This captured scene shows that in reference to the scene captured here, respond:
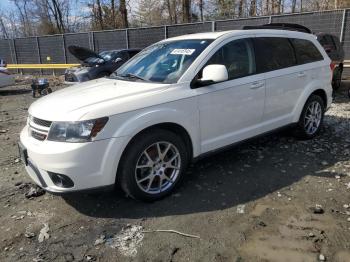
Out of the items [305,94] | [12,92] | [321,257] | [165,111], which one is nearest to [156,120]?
[165,111]

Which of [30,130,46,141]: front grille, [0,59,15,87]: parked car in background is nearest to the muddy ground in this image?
[30,130,46,141]: front grille

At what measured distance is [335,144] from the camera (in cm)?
571

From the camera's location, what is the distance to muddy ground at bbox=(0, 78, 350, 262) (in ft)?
10.4

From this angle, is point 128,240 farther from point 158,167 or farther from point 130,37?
point 130,37

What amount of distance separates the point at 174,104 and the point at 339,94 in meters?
7.59

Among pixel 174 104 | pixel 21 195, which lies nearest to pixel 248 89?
pixel 174 104

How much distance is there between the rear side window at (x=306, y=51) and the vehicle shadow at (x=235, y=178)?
1306mm

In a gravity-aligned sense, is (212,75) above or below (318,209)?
above

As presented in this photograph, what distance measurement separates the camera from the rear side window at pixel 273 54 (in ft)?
15.9

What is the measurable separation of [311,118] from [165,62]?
277 cm

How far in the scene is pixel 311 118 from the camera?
5.86 metres

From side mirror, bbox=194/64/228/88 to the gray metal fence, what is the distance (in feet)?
34.6

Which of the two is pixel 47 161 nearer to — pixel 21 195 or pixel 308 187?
pixel 21 195

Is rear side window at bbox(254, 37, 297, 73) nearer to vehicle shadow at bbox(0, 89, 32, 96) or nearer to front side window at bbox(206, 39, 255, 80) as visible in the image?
front side window at bbox(206, 39, 255, 80)
